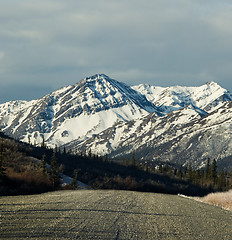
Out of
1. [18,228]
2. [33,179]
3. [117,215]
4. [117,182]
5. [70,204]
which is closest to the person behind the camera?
[18,228]

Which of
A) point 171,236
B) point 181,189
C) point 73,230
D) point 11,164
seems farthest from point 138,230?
point 181,189

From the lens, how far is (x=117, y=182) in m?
85.8

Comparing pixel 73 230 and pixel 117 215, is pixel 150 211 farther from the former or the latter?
pixel 73 230

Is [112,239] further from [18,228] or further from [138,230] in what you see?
[18,228]

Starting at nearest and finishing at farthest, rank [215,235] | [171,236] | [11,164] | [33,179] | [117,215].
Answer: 1. [171,236]
2. [215,235]
3. [117,215]
4. [33,179]
5. [11,164]

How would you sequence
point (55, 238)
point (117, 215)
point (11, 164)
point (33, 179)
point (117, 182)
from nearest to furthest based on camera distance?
1. point (55, 238)
2. point (117, 215)
3. point (33, 179)
4. point (11, 164)
5. point (117, 182)

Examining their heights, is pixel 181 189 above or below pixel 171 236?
below

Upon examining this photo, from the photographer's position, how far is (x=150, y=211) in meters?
27.5

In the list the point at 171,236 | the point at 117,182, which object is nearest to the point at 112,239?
the point at 171,236

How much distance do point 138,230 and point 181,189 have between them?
11252 cm

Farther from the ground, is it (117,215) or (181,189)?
(117,215)

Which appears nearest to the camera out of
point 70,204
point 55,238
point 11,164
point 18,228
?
point 55,238

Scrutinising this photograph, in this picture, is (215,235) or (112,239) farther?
(215,235)

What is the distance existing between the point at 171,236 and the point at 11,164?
33781mm
